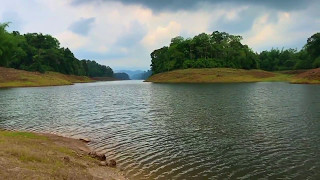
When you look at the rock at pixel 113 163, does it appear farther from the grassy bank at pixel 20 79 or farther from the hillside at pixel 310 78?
the grassy bank at pixel 20 79

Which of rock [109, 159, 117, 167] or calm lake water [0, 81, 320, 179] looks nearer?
calm lake water [0, 81, 320, 179]

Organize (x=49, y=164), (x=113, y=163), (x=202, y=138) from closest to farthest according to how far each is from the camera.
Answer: (x=49, y=164) < (x=113, y=163) < (x=202, y=138)

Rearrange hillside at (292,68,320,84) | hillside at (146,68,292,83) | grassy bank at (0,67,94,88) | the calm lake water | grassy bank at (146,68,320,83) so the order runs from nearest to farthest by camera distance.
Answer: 1. the calm lake water
2. hillside at (292,68,320,84)
3. grassy bank at (0,67,94,88)
4. grassy bank at (146,68,320,83)
5. hillside at (146,68,292,83)

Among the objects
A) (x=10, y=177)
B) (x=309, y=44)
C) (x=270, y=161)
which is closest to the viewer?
(x=10, y=177)

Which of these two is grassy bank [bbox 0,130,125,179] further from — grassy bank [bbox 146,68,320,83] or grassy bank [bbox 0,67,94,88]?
grassy bank [bbox 146,68,320,83]

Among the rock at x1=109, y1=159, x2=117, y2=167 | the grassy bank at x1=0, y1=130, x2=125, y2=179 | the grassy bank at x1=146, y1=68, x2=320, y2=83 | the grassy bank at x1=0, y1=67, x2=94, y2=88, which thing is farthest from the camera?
the grassy bank at x1=146, y1=68, x2=320, y2=83

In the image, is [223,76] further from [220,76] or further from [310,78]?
[310,78]

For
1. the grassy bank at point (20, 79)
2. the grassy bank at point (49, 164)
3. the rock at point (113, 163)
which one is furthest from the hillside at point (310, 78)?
the grassy bank at point (20, 79)

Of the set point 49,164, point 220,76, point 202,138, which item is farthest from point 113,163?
point 220,76

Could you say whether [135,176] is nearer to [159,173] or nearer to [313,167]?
[159,173]

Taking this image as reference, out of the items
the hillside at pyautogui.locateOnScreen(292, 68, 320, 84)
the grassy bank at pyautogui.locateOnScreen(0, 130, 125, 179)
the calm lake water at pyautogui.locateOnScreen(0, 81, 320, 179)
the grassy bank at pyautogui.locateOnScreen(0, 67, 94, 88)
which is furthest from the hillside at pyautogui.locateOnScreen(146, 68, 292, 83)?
the grassy bank at pyautogui.locateOnScreen(0, 130, 125, 179)

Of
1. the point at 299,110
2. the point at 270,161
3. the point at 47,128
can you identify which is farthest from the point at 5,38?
the point at 270,161

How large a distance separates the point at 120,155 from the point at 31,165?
8689 millimetres

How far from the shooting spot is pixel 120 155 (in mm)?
24234
